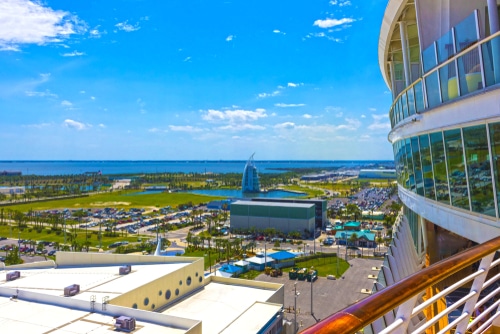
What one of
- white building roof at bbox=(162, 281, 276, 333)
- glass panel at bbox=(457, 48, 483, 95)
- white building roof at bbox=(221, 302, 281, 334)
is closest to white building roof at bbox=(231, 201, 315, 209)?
white building roof at bbox=(162, 281, 276, 333)

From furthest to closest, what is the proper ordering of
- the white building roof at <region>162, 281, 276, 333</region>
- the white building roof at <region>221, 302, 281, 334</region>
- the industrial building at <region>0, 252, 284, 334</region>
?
the white building roof at <region>162, 281, 276, 333</region> < the white building roof at <region>221, 302, 281, 334</region> < the industrial building at <region>0, 252, 284, 334</region>

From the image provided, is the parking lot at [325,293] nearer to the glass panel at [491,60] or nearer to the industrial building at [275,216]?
the industrial building at [275,216]

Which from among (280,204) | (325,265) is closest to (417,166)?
(325,265)

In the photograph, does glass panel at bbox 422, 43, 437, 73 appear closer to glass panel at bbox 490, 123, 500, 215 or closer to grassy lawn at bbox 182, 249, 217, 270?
glass panel at bbox 490, 123, 500, 215

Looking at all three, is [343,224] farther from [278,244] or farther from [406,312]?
[406,312]

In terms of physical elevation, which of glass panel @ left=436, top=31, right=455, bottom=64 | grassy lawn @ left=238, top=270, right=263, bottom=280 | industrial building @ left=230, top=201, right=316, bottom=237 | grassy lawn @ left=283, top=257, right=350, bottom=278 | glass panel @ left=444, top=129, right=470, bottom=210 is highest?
glass panel @ left=436, top=31, right=455, bottom=64

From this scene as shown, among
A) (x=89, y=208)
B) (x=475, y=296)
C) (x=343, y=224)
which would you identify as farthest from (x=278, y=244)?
(x=89, y=208)

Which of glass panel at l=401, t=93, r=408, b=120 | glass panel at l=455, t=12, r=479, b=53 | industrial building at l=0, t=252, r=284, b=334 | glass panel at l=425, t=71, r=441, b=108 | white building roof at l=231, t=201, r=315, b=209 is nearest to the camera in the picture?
glass panel at l=455, t=12, r=479, b=53
